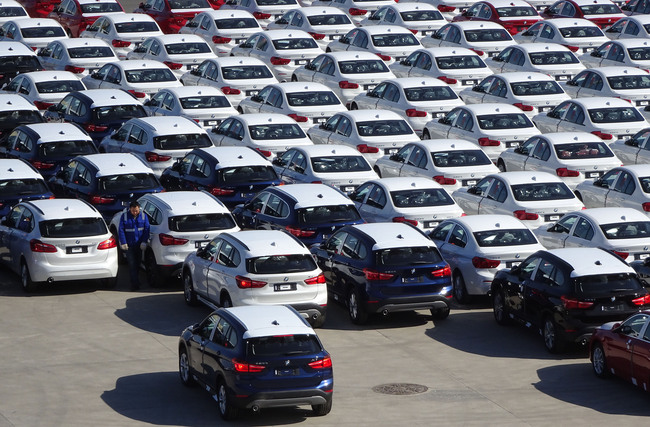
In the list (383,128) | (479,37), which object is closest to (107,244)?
(383,128)

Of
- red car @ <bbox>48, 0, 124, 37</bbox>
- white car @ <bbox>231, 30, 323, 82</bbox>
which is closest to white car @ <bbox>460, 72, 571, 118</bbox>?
white car @ <bbox>231, 30, 323, 82</bbox>

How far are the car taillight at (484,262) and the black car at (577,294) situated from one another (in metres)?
1.61

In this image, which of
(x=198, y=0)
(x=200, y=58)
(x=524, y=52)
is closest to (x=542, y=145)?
(x=524, y=52)

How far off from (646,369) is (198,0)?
31717 millimetres

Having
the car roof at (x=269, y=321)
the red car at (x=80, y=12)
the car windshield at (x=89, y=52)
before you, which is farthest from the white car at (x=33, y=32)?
the car roof at (x=269, y=321)

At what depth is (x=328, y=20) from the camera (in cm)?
4716

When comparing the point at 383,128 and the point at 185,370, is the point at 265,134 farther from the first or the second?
the point at 185,370

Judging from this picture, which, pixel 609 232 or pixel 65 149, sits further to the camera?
pixel 65 149

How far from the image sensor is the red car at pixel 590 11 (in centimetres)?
4800

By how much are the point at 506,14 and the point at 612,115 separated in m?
14.0

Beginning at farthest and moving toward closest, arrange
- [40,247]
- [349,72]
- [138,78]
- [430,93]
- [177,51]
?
[177,51], [349,72], [138,78], [430,93], [40,247]

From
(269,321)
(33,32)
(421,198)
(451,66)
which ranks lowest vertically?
(33,32)

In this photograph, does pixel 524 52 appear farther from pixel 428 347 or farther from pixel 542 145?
pixel 428 347

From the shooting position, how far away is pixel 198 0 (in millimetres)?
49812
